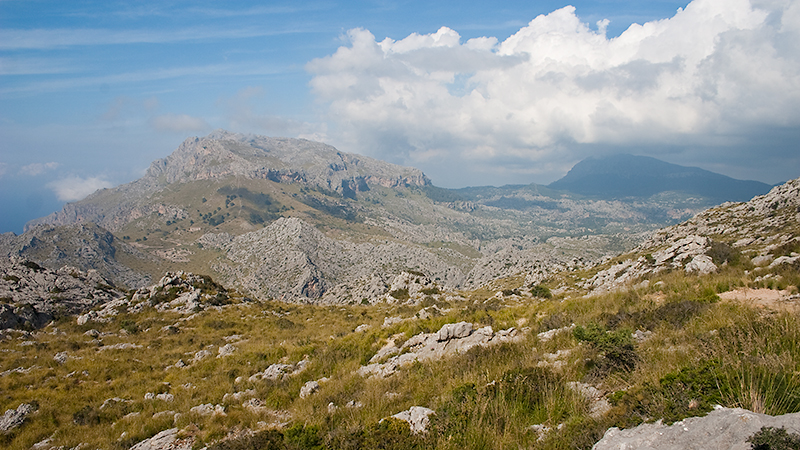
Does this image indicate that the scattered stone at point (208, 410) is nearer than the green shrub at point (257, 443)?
No

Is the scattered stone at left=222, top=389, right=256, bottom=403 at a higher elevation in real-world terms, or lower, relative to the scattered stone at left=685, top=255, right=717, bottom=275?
lower

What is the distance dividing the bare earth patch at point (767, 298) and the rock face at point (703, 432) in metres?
7.05

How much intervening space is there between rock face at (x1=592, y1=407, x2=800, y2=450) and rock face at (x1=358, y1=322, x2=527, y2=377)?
727 centimetres

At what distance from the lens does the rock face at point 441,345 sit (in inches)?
481

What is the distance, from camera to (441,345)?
13047 millimetres

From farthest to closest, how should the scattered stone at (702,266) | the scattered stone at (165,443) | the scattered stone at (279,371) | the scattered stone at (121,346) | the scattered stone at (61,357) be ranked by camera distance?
the scattered stone at (121,346) → the scattered stone at (61,357) → the scattered stone at (702,266) → the scattered stone at (279,371) → the scattered stone at (165,443)

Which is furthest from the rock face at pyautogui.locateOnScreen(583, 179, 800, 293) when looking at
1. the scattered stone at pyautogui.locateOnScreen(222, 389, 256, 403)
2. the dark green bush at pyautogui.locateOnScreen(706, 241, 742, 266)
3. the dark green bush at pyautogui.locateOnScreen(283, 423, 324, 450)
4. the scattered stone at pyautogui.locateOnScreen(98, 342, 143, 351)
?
the scattered stone at pyautogui.locateOnScreen(98, 342, 143, 351)

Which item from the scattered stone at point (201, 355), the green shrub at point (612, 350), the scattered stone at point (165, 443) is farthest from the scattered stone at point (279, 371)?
the green shrub at point (612, 350)

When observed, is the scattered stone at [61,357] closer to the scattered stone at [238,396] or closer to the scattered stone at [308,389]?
the scattered stone at [238,396]

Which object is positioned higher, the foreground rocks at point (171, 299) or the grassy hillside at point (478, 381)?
the grassy hillside at point (478, 381)

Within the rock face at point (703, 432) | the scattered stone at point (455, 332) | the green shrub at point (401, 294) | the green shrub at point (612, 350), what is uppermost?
the rock face at point (703, 432)

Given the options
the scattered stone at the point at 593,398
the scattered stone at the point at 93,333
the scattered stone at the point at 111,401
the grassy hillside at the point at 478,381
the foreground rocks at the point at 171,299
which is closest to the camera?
the grassy hillside at the point at 478,381

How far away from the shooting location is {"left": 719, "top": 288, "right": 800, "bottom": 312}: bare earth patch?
9.04 metres

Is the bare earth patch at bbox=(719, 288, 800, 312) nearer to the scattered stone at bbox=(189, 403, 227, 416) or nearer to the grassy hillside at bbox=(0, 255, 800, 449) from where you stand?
the grassy hillside at bbox=(0, 255, 800, 449)
